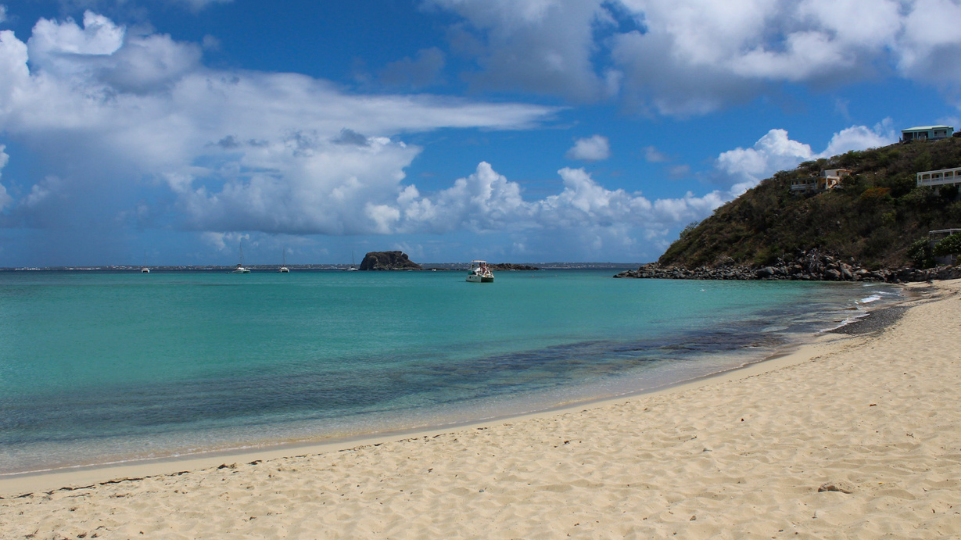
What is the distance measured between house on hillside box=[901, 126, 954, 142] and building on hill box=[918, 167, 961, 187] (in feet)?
110

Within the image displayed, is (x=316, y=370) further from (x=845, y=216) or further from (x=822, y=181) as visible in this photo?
(x=822, y=181)

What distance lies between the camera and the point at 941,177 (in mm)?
73312

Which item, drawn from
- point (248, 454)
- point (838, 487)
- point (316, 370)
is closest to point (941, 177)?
point (316, 370)

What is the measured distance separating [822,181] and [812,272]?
29067 millimetres

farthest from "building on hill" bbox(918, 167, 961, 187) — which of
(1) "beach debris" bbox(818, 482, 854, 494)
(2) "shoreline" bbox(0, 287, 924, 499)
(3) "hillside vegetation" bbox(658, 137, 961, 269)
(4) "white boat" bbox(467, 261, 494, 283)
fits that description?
(1) "beach debris" bbox(818, 482, 854, 494)

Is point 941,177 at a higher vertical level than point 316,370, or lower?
higher

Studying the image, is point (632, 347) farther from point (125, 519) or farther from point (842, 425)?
point (125, 519)

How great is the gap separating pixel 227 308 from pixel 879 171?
96055 millimetres

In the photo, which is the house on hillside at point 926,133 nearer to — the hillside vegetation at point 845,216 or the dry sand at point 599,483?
the hillside vegetation at point 845,216

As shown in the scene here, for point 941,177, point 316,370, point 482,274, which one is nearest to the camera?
point 316,370

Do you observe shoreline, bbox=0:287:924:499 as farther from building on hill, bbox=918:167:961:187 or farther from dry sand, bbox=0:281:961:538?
building on hill, bbox=918:167:961:187

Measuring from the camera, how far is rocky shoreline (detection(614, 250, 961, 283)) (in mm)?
57094

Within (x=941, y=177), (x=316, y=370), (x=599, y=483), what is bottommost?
(x=316, y=370)

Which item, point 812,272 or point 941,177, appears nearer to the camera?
point 941,177
